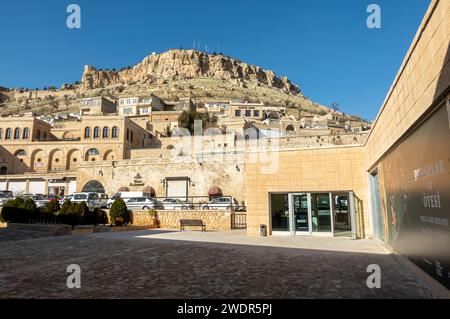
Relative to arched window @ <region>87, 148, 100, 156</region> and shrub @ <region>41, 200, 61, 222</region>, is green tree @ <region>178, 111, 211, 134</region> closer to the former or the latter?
arched window @ <region>87, 148, 100, 156</region>

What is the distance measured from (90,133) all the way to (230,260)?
4557cm

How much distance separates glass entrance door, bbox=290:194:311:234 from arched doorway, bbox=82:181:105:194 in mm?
30078

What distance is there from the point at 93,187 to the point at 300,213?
3181 cm

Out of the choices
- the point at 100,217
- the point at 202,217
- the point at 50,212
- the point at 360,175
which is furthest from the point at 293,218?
the point at 50,212

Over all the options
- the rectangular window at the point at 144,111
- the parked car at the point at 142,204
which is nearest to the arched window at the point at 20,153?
the rectangular window at the point at 144,111

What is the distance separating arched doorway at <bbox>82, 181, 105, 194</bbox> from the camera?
38.8m

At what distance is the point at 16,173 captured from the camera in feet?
157

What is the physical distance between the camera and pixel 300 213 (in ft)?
50.6

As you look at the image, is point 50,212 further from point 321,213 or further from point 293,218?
point 321,213

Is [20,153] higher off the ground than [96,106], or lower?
lower

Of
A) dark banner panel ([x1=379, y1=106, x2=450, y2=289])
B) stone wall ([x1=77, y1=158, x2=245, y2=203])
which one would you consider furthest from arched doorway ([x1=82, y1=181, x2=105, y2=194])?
dark banner panel ([x1=379, y1=106, x2=450, y2=289])

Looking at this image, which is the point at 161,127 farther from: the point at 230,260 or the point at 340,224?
the point at 230,260

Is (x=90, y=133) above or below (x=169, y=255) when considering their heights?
above
